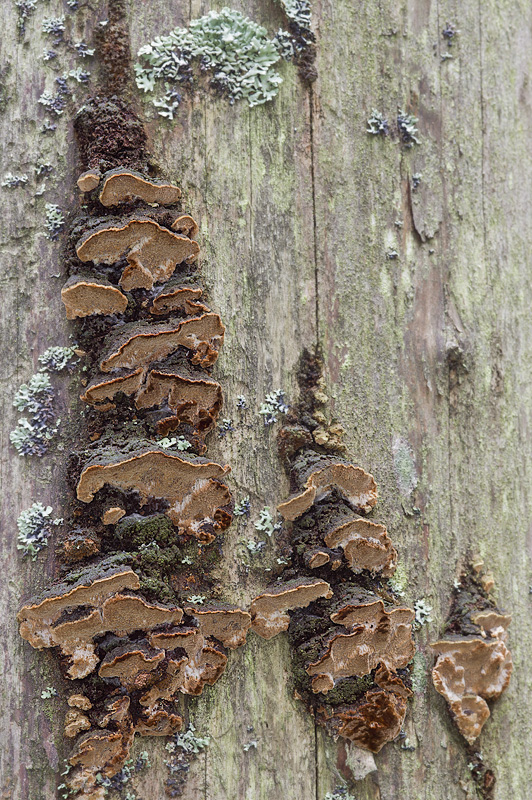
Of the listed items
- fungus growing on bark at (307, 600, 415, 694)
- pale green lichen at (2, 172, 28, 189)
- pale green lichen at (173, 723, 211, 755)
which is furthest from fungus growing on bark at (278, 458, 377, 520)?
pale green lichen at (2, 172, 28, 189)

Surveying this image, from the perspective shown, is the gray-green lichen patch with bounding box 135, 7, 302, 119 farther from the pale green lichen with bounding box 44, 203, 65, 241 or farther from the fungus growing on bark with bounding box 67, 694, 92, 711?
the fungus growing on bark with bounding box 67, 694, 92, 711

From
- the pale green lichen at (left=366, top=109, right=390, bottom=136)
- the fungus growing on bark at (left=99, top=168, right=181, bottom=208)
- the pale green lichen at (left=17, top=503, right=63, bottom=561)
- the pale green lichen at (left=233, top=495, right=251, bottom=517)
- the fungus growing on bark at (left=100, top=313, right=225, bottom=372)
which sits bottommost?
the pale green lichen at (left=17, top=503, right=63, bottom=561)

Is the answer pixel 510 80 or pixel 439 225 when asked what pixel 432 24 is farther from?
pixel 439 225

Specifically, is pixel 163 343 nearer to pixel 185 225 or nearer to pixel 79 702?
pixel 185 225

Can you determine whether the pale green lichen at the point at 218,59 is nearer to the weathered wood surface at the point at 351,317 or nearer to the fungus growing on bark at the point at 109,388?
the weathered wood surface at the point at 351,317

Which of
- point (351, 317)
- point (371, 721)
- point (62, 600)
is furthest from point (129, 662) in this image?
point (351, 317)

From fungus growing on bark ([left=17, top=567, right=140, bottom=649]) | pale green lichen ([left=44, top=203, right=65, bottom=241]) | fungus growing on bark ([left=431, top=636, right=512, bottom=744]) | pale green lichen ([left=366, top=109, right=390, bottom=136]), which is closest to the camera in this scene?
fungus growing on bark ([left=17, top=567, right=140, bottom=649])

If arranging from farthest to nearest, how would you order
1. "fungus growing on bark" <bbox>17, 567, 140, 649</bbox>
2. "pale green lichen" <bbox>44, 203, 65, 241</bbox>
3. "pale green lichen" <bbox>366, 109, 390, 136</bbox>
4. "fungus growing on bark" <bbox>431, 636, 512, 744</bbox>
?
1. "pale green lichen" <bbox>366, 109, 390, 136</bbox>
2. "fungus growing on bark" <bbox>431, 636, 512, 744</bbox>
3. "pale green lichen" <bbox>44, 203, 65, 241</bbox>
4. "fungus growing on bark" <bbox>17, 567, 140, 649</bbox>
